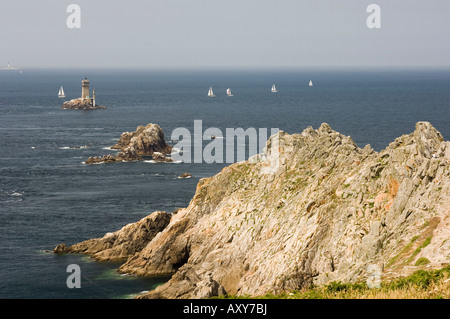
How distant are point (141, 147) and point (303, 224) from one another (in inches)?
3663

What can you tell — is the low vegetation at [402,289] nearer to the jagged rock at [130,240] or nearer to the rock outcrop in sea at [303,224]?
the rock outcrop in sea at [303,224]

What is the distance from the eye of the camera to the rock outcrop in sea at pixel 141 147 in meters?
133

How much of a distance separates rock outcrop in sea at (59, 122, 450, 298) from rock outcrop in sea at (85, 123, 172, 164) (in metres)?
60.3

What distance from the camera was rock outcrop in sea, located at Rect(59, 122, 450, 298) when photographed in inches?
1578

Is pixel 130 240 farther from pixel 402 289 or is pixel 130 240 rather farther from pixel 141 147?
pixel 141 147

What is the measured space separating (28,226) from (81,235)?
8758 millimetres

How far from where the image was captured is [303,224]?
51.1m

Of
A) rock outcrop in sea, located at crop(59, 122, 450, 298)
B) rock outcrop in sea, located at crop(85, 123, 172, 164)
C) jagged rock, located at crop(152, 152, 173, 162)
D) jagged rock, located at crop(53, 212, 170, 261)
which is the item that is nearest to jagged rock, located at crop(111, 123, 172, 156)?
rock outcrop in sea, located at crop(85, 123, 172, 164)

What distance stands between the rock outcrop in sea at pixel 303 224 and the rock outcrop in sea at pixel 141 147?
60.3 meters

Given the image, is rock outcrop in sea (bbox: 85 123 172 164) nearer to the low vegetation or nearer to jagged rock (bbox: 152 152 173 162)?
jagged rock (bbox: 152 152 173 162)

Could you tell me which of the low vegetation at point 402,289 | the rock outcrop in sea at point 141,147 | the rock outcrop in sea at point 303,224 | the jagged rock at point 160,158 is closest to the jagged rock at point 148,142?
the rock outcrop in sea at point 141,147
